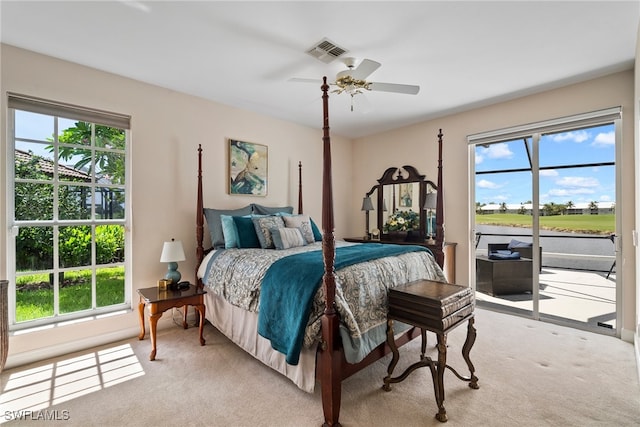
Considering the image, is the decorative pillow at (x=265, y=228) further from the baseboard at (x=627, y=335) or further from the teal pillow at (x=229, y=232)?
the baseboard at (x=627, y=335)

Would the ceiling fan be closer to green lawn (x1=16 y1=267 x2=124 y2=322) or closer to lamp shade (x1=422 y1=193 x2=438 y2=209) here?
lamp shade (x1=422 y1=193 x2=438 y2=209)

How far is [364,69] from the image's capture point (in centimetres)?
242

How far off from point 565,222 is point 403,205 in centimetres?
200

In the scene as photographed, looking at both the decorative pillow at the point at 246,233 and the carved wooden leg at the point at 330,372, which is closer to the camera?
the carved wooden leg at the point at 330,372

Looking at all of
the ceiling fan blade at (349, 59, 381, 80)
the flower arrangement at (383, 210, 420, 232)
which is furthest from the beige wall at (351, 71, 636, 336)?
the ceiling fan blade at (349, 59, 381, 80)

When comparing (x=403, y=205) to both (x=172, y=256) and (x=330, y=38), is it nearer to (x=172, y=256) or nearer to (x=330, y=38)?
(x=330, y=38)

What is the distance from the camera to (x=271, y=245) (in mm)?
3225

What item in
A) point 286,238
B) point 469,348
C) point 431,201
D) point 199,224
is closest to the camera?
point 469,348

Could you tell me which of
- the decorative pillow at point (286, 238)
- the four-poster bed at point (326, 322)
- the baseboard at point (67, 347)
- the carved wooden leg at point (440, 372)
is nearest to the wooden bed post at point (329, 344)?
the four-poster bed at point (326, 322)

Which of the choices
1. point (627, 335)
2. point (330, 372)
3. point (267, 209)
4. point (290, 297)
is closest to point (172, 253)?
point (267, 209)

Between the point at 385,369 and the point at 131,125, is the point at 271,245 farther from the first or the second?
the point at 131,125

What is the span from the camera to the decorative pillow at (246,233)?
126 inches

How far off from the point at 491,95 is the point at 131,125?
4067mm

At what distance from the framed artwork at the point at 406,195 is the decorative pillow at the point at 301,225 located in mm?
1805
